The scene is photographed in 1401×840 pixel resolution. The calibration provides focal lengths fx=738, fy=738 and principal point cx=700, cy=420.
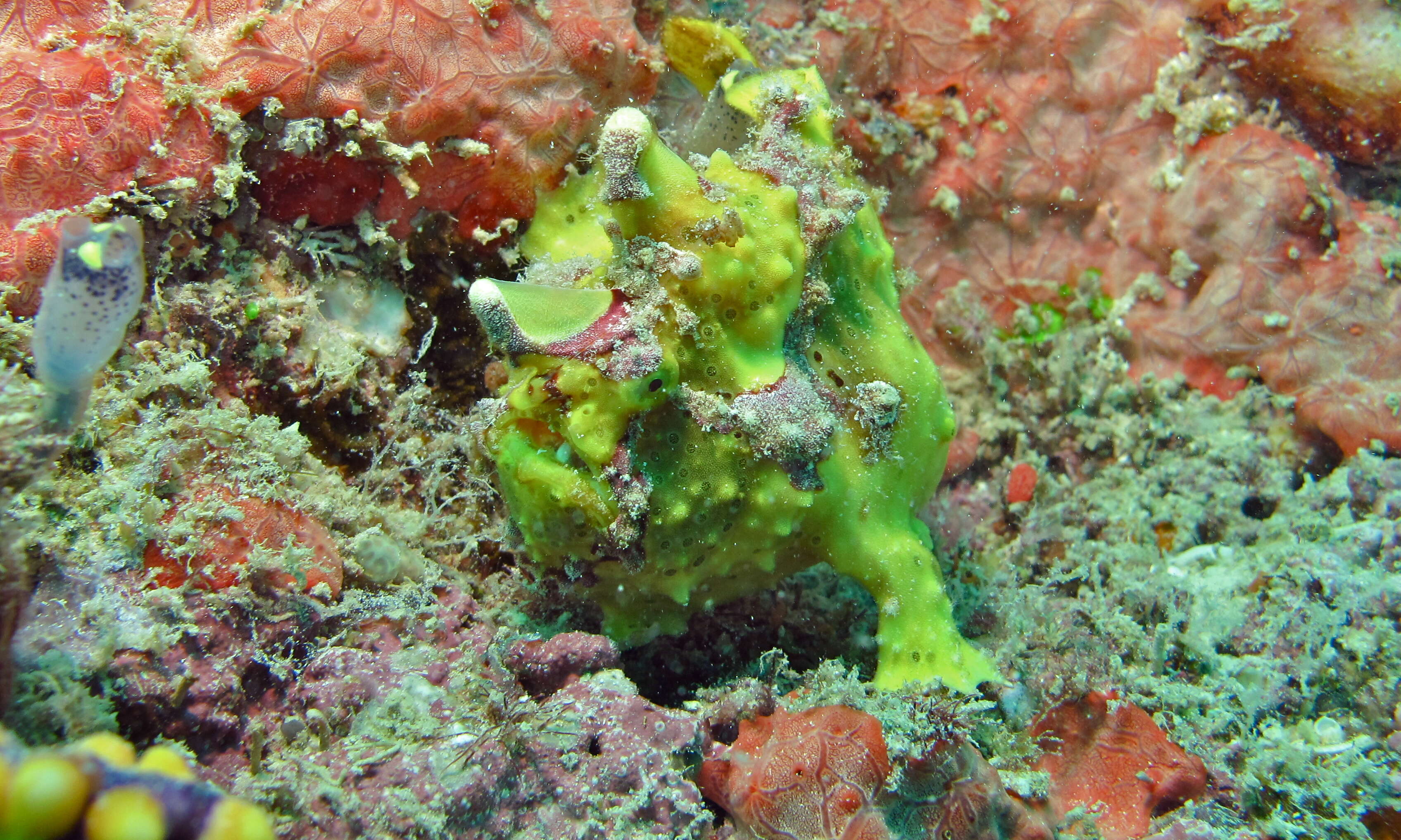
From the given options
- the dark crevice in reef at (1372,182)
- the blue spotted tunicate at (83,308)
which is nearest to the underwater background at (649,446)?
the blue spotted tunicate at (83,308)

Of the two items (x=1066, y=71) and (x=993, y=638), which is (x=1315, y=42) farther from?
(x=993, y=638)

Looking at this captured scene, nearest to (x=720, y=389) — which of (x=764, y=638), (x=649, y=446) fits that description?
(x=649, y=446)

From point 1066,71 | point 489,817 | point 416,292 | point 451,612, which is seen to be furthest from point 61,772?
point 1066,71

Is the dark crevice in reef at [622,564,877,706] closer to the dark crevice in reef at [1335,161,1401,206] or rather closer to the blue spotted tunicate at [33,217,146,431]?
the blue spotted tunicate at [33,217,146,431]

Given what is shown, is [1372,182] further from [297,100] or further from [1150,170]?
[297,100]

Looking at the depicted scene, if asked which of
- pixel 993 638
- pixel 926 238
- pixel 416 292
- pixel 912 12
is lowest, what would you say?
pixel 993 638

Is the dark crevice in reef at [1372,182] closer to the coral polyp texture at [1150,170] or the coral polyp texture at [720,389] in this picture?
the coral polyp texture at [1150,170]
